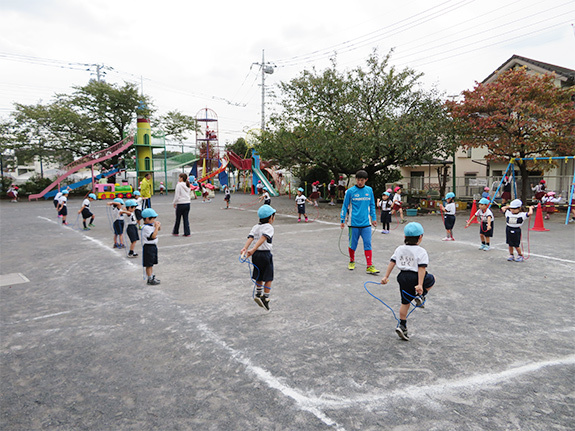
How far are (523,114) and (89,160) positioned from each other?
107 ft

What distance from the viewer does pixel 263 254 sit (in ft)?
18.1

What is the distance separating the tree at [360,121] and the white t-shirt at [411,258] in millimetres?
15800

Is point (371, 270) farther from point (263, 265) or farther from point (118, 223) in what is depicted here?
point (118, 223)

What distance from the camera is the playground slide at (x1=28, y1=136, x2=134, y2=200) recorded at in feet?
108

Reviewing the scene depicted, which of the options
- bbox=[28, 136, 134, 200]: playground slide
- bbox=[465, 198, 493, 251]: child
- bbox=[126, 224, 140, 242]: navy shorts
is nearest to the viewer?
bbox=[126, 224, 140, 242]: navy shorts

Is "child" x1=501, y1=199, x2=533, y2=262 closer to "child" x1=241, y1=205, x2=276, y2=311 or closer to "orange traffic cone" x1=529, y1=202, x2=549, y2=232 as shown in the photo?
"child" x1=241, y1=205, x2=276, y2=311

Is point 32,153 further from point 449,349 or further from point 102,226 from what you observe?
point 449,349

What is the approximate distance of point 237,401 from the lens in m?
3.30

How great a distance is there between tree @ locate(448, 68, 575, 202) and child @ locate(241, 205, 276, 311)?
15272 millimetres

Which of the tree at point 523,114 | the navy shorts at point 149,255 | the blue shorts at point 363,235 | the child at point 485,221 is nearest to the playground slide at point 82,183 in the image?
the tree at point 523,114

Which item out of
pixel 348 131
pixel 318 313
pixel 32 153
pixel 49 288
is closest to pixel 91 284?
pixel 49 288

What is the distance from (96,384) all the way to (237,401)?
55.3 inches

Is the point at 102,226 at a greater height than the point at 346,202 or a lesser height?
lesser

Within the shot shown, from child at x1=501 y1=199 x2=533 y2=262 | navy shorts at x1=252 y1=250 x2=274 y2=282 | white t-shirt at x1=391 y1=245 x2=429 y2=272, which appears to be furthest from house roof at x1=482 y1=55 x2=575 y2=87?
navy shorts at x1=252 y1=250 x2=274 y2=282
